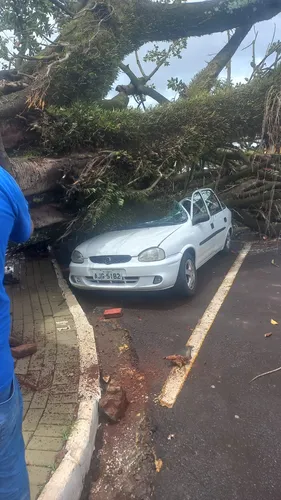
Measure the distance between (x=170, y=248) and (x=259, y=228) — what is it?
5806mm

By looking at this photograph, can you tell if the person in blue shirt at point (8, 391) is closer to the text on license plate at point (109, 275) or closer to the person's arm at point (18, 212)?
the person's arm at point (18, 212)

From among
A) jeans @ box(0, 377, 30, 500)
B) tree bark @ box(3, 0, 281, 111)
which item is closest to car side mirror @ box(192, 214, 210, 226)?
tree bark @ box(3, 0, 281, 111)

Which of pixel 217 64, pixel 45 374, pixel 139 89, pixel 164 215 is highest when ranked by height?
pixel 217 64

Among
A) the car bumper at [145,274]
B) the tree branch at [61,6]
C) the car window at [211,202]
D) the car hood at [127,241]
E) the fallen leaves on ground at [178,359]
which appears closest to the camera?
the fallen leaves on ground at [178,359]

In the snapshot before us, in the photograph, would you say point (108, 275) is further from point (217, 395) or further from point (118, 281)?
point (217, 395)

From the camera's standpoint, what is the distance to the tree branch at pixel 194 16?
9.08 m

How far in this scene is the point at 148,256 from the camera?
20.6ft

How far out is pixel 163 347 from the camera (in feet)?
16.5

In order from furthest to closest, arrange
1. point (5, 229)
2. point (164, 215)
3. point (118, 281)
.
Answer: point (164, 215), point (118, 281), point (5, 229)

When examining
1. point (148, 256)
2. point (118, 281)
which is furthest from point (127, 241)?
point (118, 281)

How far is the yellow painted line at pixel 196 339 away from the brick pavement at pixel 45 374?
859 millimetres

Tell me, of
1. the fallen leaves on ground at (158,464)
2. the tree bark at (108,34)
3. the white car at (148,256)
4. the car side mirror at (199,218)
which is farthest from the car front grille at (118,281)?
the fallen leaves on ground at (158,464)

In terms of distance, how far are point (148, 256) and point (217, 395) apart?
266cm

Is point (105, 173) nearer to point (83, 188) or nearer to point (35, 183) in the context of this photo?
point (83, 188)
